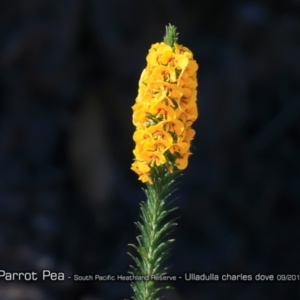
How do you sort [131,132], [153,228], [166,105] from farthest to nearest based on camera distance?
[131,132] < [153,228] < [166,105]

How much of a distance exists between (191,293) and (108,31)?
1066 millimetres

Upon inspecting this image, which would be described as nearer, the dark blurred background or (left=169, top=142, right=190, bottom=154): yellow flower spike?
(left=169, top=142, right=190, bottom=154): yellow flower spike

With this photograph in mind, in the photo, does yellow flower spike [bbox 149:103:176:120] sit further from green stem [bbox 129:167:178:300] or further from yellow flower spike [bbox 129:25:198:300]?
green stem [bbox 129:167:178:300]

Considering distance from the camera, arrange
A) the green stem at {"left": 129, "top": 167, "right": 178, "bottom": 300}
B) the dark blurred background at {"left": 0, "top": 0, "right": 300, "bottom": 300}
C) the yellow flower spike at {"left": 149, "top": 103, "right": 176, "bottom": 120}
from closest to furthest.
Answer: the yellow flower spike at {"left": 149, "top": 103, "right": 176, "bottom": 120}
the green stem at {"left": 129, "top": 167, "right": 178, "bottom": 300}
the dark blurred background at {"left": 0, "top": 0, "right": 300, "bottom": 300}

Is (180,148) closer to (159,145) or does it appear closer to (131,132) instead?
(159,145)

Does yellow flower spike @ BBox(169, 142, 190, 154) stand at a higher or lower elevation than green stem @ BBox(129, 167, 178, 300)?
higher

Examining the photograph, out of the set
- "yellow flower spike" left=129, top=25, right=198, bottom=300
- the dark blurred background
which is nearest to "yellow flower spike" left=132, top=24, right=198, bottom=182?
"yellow flower spike" left=129, top=25, right=198, bottom=300

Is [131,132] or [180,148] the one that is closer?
[180,148]

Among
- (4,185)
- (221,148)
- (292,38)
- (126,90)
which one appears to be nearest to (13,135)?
(4,185)

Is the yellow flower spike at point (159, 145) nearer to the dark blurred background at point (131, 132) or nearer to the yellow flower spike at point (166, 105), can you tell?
the yellow flower spike at point (166, 105)

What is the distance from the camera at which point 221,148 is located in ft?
10.2

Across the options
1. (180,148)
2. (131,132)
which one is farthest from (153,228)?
(131,132)

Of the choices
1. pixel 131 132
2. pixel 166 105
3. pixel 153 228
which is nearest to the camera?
pixel 166 105

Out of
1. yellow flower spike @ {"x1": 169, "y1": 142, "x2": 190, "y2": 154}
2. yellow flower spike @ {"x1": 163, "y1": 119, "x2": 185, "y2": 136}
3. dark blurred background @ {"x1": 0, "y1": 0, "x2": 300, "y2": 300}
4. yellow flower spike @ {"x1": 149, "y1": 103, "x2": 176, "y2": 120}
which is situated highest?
dark blurred background @ {"x1": 0, "y1": 0, "x2": 300, "y2": 300}
